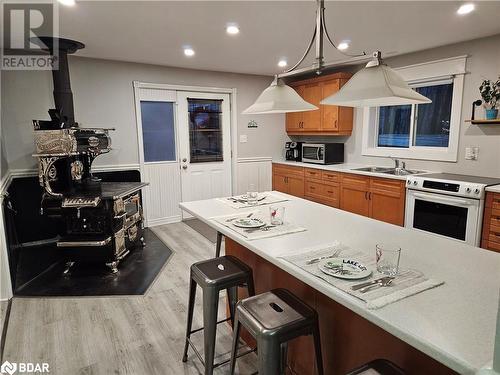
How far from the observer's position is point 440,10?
2.58m

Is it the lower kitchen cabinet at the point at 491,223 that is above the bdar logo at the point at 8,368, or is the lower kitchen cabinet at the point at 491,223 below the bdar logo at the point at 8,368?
above

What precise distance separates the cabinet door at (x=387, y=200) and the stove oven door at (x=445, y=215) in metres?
0.10

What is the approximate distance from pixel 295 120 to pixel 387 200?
240cm

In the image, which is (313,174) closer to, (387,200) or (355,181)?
(355,181)

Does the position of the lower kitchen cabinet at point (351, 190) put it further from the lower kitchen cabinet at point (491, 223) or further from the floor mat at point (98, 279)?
the floor mat at point (98, 279)

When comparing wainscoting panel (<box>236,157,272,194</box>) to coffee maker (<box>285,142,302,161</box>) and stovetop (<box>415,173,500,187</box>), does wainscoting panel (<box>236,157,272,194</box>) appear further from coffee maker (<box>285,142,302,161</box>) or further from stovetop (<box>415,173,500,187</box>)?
stovetop (<box>415,173,500,187</box>)

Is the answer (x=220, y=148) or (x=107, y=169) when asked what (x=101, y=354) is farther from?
(x=220, y=148)

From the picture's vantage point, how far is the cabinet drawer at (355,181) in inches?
160

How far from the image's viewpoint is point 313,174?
4.91 m

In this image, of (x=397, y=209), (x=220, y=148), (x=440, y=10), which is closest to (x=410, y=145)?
(x=397, y=209)

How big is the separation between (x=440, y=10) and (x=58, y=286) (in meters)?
4.14

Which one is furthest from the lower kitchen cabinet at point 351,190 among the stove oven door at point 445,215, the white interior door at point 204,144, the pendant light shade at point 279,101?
the pendant light shade at point 279,101

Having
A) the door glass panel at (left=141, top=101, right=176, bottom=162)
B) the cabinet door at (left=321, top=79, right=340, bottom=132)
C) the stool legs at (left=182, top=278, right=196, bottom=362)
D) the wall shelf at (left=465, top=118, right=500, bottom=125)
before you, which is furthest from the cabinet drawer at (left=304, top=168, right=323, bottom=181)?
the stool legs at (left=182, top=278, right=196, bottom=362)

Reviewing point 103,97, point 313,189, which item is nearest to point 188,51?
point 103,97
